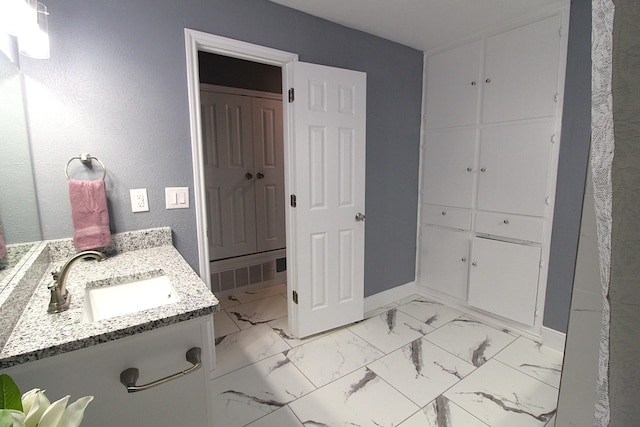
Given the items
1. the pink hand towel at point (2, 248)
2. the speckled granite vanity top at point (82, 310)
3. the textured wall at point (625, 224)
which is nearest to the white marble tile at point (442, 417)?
the speckled granite vanity top at point (82, 310)

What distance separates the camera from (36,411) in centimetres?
44

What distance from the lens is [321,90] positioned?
82.3 inches

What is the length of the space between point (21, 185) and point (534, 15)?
3082mm

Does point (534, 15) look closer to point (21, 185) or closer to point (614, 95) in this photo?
point (614, 95)

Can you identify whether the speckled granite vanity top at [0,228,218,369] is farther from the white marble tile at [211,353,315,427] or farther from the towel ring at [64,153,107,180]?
the white marble tile at [211,353,315,427]

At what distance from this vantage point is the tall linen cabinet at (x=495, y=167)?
2.06 metres

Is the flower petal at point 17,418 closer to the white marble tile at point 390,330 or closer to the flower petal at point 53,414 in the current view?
the flower petal at point 53,414

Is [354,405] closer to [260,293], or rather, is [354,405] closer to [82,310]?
[82,310]

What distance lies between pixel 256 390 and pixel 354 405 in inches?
22.9

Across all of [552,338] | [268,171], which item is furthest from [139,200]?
[552,338]

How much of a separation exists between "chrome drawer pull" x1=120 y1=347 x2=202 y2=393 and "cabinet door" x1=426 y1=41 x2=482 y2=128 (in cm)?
254

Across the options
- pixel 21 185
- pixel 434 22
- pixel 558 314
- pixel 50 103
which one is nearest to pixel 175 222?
pixel 21 185

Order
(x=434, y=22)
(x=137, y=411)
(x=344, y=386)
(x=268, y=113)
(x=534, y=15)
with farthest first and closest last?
(x=268, y=113) < (x=434, y=22) < (x=534, y=15) < (x=344, y=386) < (x=137, y=411)

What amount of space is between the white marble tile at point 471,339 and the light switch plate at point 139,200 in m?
2.15
